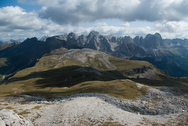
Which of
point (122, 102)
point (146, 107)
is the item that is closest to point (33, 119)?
point (122, 102)

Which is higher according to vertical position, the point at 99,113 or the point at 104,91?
the point at 99,113

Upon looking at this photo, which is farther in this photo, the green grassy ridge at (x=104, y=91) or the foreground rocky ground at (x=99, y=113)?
the green grassy ridge at (x=104, y=91)

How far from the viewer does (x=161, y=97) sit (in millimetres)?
66062

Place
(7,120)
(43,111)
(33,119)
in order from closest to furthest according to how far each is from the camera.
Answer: (7,120) < (33,119) < (43,111)

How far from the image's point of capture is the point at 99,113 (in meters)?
38.8

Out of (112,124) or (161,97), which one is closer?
(112,124)

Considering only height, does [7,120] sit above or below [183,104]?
above

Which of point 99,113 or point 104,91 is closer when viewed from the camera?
point 99,113

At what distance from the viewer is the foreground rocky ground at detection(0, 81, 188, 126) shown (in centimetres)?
2984

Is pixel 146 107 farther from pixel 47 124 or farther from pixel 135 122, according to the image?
pixel 47 124

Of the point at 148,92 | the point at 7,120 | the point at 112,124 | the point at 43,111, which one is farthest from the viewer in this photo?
the point at 148,92

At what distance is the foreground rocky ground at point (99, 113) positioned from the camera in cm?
2984

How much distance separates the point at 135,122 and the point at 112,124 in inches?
252

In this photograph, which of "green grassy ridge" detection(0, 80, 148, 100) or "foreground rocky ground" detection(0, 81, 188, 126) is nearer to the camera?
"foreground rocky ground" detection(0, 81, 188, 126)
